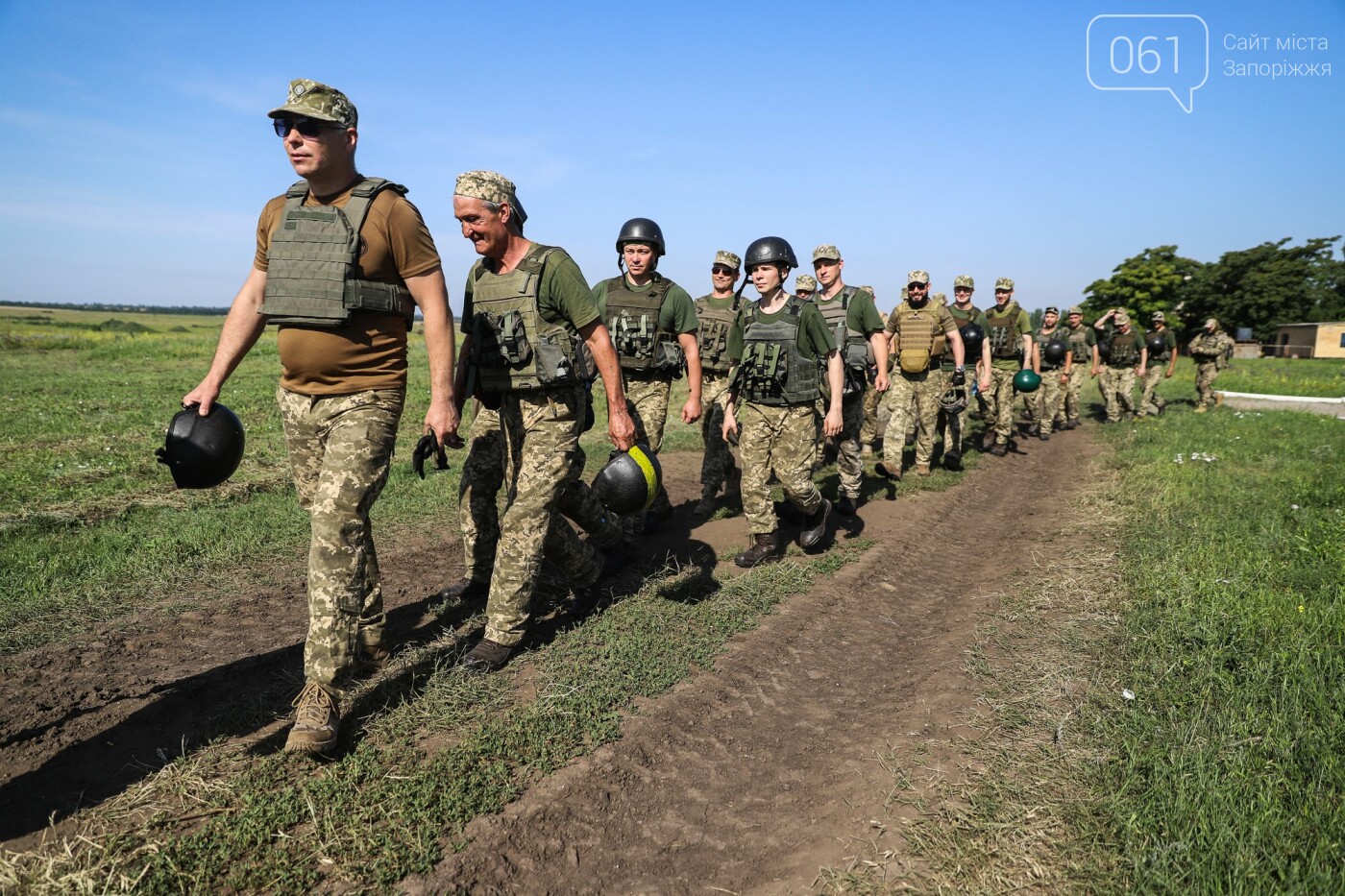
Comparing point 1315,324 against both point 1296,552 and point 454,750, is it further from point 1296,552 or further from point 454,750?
point 454,750

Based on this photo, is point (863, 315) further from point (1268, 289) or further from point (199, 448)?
point (1268, 289)

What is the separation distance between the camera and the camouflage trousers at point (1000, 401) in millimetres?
12211

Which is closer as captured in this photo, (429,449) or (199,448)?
(199,448)

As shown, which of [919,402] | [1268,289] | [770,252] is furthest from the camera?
[1268,289]

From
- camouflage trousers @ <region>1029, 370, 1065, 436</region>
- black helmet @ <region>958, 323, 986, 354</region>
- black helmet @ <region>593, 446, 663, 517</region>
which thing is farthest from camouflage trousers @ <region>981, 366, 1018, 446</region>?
black helmet @ <region>593, 446, 663, 517</region>

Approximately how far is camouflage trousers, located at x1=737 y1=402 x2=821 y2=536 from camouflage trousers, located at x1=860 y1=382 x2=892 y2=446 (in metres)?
4.73

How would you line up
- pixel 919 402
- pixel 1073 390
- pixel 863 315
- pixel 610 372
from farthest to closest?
1. pixel 1073 390
2. pixel 919 402
3. pixel 863 315
4. pixel 610 372

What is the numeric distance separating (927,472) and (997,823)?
7.61 metres

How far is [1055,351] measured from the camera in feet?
46.5

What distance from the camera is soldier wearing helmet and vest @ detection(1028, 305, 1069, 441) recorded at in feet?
46.9

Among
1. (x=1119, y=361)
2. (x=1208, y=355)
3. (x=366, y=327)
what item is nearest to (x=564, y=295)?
(x=366, y=327)

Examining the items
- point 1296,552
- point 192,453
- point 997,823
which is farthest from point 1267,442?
point 192,453

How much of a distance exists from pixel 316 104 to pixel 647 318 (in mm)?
3450

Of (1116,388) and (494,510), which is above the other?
(1116,388)
